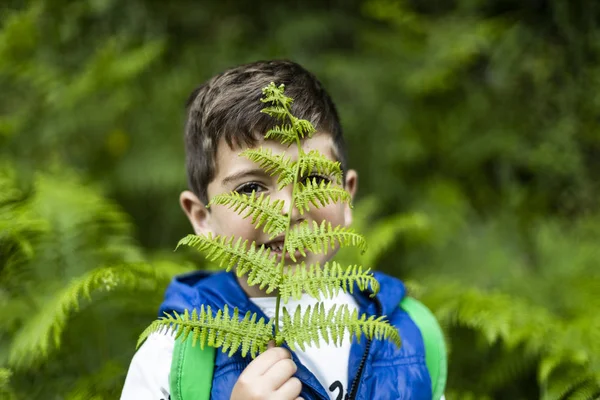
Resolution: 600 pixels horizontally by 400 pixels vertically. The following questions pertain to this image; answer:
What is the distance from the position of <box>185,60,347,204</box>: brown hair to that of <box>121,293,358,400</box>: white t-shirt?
0.45 meters

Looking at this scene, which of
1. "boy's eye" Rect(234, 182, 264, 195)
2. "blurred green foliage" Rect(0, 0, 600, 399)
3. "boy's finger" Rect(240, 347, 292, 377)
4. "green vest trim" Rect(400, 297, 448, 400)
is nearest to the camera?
"boy's finger" Rect(240, 347, 292, 377)

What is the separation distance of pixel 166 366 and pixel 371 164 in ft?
10.6

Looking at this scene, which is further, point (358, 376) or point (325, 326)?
point (358, 376)

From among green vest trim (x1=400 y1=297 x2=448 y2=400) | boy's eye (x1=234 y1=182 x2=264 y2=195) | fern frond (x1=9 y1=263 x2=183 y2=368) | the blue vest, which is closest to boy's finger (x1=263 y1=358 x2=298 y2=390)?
the blue vest

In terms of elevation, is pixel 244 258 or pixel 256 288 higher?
pixel 244 258

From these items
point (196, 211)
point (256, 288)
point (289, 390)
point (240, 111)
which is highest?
point (240, 111)

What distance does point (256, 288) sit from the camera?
1639mm

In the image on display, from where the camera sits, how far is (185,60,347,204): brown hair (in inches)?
59.9

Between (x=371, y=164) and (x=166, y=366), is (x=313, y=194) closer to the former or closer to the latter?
(x=166, y=366)

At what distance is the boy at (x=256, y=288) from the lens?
1.48 metres

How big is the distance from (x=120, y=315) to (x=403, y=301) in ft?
4.37

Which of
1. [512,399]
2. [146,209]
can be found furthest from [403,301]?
[146,209]

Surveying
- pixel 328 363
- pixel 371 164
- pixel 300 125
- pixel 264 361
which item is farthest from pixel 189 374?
pixel 371 164

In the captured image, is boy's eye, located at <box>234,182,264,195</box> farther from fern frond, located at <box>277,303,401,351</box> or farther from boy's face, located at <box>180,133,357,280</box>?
fern frond, located at <box>277,303,401,351</box>
